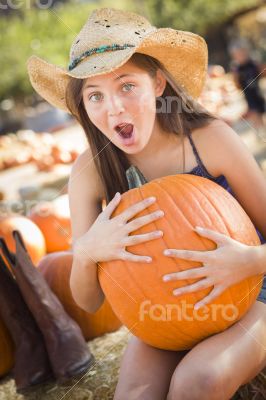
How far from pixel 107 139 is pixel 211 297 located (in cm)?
83

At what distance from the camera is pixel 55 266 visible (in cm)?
261

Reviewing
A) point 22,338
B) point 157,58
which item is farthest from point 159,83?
point 22,338

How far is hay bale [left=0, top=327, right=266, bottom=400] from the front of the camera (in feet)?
6.14

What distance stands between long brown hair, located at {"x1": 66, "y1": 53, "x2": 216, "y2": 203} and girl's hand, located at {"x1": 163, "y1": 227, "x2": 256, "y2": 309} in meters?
0.53

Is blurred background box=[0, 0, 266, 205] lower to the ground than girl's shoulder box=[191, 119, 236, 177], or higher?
higher

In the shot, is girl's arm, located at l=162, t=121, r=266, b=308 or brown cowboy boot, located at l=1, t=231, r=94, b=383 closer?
girl's arm, located at l=162, t=121, r=266, b=308

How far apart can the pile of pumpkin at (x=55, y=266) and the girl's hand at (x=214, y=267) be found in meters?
1.01

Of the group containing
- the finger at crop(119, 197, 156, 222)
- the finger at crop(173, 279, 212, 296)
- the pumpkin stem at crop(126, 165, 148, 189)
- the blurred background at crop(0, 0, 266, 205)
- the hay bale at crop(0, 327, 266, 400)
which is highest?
the blurred background at crop(0, 0, 266, 205)

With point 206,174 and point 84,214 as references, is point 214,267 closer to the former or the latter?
point 206,174

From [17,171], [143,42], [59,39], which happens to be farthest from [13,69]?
[143,42]

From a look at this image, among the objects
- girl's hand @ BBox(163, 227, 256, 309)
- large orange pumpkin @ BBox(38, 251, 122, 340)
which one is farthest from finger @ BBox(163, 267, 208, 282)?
large orange pumpkin @ BBox(38, 251, 122, 340)

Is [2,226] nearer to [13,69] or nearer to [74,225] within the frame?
[74,225]

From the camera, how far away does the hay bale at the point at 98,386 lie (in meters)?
1.87

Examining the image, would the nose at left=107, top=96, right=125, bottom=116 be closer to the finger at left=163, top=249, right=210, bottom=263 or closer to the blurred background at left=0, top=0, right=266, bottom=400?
the finger at left=163, top=249, right=210, bottom=263
